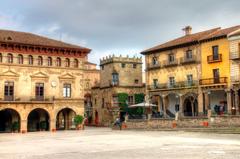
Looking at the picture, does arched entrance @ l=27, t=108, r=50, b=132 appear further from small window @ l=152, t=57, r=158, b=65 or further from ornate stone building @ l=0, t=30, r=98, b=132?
small window @ l=152, t=57, r=158, b=65

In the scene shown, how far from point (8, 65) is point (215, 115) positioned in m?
24.0

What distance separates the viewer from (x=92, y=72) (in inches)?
3088

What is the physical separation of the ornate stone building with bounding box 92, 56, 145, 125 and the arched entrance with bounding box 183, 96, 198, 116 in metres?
11.6

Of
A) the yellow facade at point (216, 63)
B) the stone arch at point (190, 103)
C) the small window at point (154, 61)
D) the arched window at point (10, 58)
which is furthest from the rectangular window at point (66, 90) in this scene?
the yellow facade at point (216, 63)

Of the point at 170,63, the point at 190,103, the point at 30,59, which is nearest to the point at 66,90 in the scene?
the point at 30,59

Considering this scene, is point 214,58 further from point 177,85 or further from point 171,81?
point 171,81

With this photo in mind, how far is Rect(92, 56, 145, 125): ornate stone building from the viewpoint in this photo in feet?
198

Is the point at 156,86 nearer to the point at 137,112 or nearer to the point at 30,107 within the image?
the point at 137,112

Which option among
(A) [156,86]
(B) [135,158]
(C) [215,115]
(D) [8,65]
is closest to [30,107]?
(D) [8,65]

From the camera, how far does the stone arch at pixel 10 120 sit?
45.7 meters

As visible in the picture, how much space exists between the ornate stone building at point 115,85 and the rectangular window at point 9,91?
18405 mm

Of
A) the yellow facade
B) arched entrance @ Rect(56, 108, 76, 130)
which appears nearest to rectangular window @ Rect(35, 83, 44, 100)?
arched entrance @ Rect(56, 108, 76, 130)

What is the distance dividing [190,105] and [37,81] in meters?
20.1

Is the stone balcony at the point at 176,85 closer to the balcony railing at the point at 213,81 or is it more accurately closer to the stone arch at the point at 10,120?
the balcony railing at the point at 213,81
